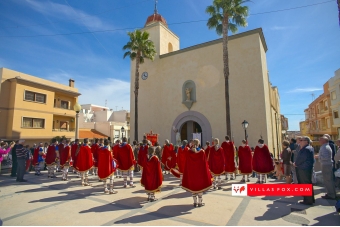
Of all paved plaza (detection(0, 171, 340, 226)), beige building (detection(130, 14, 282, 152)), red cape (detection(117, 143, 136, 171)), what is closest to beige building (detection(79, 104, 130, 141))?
beige building (detection(130, 14, 282, 152))

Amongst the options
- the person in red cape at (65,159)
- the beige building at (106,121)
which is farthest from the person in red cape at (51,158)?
the beige building at (106,121)

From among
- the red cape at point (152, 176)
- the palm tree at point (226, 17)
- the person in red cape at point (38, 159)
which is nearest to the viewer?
the red cape at point (152, 176)

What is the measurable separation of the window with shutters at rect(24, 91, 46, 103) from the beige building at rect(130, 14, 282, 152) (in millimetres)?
10477

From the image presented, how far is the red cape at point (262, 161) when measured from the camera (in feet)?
28.7

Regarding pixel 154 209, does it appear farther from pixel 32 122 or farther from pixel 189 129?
pixel 32 122

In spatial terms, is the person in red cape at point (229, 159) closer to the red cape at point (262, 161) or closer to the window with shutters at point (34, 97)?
the red cape at point (262, 161)

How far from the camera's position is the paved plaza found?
16.0ft

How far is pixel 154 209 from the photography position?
575cm

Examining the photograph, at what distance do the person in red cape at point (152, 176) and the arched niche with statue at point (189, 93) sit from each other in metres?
13.2

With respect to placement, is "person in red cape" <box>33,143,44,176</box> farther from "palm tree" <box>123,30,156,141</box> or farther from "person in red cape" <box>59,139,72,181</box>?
"palm tree" <box>123,30,156,141</box>

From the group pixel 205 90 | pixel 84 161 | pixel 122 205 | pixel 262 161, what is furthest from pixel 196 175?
pixel 205 90

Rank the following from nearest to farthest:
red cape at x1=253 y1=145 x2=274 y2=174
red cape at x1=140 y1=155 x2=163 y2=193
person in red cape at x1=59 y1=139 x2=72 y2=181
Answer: red cape at x1=140 y1=155 x2=163 y2=193, red cape at x1=253 y1=145 x2=274 y2=174, person in red cape at x1=59 y1=139 x2=72 y2=181

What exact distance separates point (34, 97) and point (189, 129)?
698 inches

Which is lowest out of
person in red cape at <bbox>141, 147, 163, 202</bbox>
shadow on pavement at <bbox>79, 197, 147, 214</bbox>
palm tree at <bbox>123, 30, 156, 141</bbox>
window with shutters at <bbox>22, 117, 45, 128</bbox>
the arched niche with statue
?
shadow on pavement at <bbox>79, 197, 147, 214</bbox>
